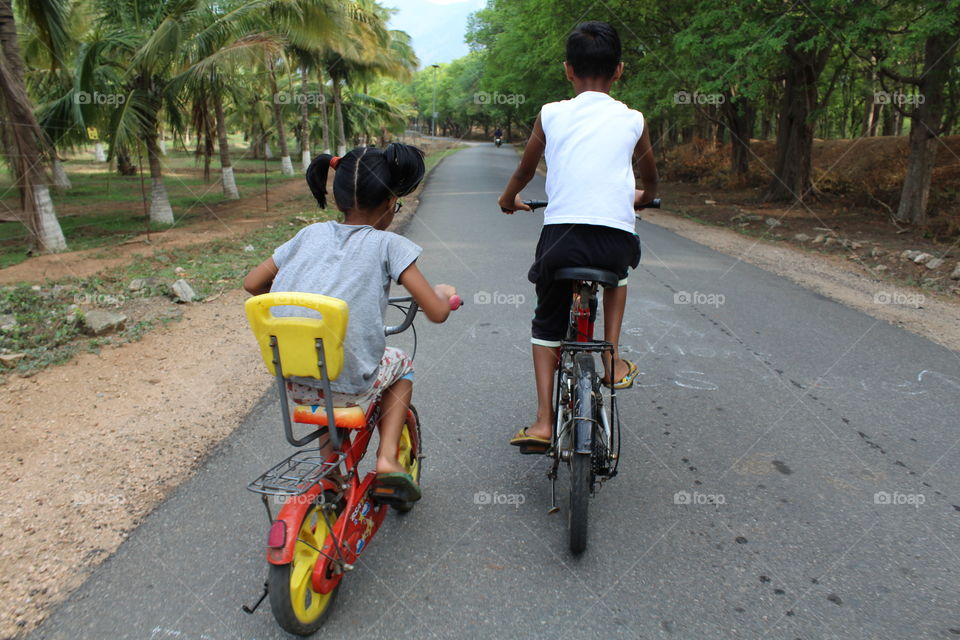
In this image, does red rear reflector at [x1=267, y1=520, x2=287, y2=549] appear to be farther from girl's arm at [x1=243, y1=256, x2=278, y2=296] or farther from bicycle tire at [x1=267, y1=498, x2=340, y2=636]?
girl's arm at [x1=243, y1=256, x2=278, y2=296]

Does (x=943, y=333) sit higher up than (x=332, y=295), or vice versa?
(x=332, y=295)

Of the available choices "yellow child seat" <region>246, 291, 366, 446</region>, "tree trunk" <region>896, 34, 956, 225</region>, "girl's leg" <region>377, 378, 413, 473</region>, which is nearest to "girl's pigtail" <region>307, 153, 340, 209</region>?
"yellow child seat" <region>246, 291, 366, 446</region>

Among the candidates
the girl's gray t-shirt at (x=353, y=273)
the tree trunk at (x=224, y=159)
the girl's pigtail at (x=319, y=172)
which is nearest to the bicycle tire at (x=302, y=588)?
the girl's gray t-shirt at (x=353, y=273)

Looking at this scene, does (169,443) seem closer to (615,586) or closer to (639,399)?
(615,586)

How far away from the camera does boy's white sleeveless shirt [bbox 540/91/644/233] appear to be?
2.68 m

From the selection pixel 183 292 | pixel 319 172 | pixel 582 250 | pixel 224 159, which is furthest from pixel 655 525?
pixel 224 159

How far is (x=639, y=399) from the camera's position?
14.0ft

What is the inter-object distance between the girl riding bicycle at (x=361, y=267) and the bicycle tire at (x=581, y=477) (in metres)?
0.62

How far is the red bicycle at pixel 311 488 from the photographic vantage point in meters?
1.97

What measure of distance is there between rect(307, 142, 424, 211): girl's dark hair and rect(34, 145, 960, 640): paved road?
1.45 meters

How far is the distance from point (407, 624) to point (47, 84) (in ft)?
80.1

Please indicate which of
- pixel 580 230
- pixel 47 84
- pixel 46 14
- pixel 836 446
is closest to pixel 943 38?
pixel 836 446

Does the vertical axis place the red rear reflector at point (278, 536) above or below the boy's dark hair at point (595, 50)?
below

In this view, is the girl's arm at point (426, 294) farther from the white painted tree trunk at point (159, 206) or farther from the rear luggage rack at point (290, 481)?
the white painted tree trunk at point (159, 206)
